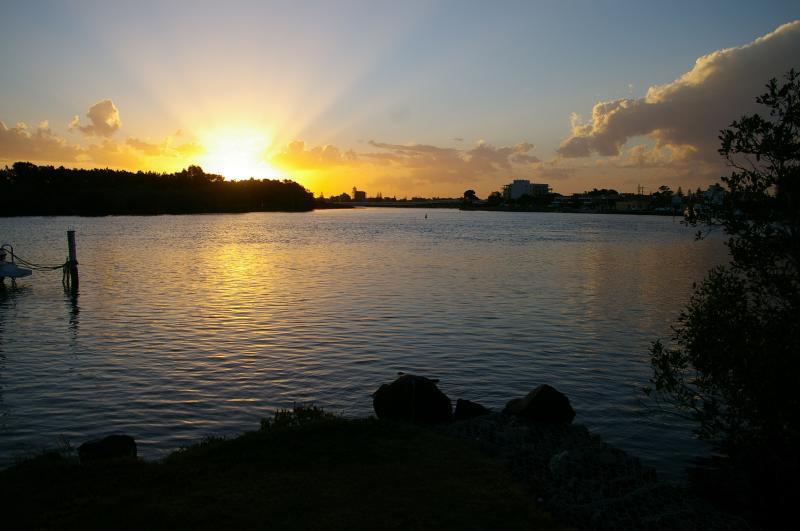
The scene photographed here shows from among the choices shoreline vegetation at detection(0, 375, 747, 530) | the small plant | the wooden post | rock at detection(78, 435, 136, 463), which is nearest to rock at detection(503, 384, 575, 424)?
shoreline vegetation at detection(0, 375, 747, 530)

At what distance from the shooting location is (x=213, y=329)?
3206cm

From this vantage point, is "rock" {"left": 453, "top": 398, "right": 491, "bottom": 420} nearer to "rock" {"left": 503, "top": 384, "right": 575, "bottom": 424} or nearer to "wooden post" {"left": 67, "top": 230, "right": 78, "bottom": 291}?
"rock" {"left": 503, "top": 384, "right": 575, "bottom": 424}

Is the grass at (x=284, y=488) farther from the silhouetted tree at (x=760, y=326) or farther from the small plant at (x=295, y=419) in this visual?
the silhouetted tree at (x=760, y=326)

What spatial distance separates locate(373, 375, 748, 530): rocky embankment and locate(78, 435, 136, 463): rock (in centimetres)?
660

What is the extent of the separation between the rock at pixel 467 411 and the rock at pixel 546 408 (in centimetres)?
97

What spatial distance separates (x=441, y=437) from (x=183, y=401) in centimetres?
980

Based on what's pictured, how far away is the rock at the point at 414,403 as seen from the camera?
1623cm

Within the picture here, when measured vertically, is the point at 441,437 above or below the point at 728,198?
below

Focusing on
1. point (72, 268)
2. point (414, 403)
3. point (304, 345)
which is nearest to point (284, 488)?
point (414, 403)

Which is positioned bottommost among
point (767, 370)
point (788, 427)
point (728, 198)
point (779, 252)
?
point (788, 427)

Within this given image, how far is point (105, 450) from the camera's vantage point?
12805 millimetres

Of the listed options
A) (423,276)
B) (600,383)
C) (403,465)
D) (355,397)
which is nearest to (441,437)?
(403,465)

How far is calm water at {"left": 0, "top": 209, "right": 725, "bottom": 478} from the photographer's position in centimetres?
1852

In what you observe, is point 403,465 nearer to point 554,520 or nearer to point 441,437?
point 441,437
